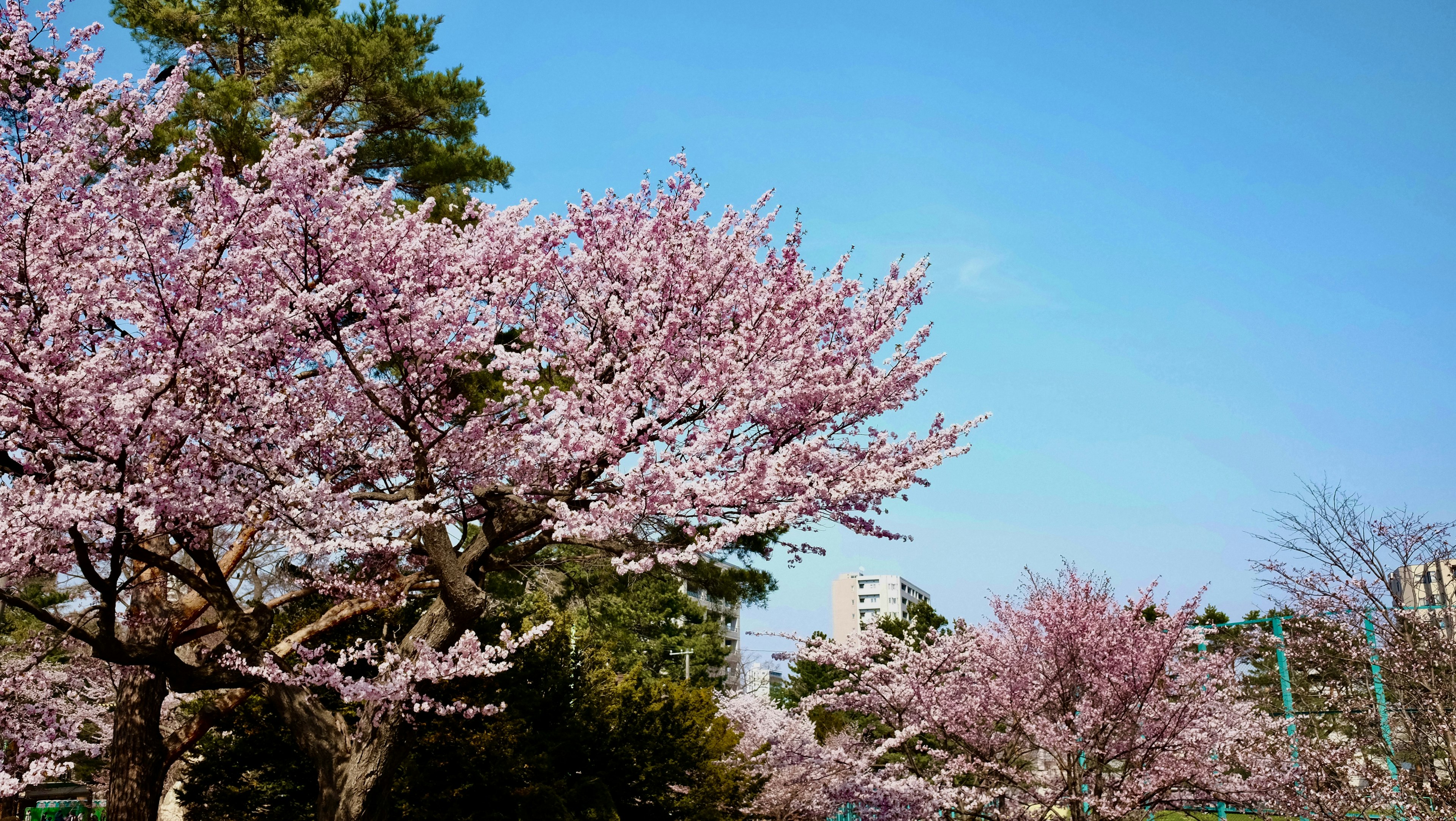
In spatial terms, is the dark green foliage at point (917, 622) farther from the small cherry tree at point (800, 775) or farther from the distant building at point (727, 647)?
the small cherry tree at point (800, 775)

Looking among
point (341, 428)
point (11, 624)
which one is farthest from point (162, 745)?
point (11, 624)

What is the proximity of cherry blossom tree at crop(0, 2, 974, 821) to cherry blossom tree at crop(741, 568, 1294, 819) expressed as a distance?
5033 mm

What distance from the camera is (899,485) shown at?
8117 millimetres

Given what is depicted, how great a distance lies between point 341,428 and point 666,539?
2988 mm

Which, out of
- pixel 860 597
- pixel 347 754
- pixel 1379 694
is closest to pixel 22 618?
pixel 347 754

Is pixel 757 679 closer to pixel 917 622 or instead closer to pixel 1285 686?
pixel 917 622

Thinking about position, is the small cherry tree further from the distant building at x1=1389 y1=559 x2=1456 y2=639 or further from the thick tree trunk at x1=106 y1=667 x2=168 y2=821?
the thick tree trunk at x1=106 y1=667 x2=168 y2=821

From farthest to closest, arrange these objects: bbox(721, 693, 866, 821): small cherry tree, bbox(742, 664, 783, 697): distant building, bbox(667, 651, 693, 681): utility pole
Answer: bbox(742, 664, 783, 697): distant building
bbox(667, 651, 693, 681): utility pole
bbox(721, 693, 866, 821): small cherry tree

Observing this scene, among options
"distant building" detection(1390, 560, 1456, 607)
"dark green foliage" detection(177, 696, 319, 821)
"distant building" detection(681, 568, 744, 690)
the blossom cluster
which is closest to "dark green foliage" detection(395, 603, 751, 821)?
"dark green foliage" detection(177, 696, 319, 821)

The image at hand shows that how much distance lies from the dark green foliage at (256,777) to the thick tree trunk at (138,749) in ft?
3.38

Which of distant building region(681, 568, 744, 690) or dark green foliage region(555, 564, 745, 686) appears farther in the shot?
distant building region(681, 568, 744, 690)

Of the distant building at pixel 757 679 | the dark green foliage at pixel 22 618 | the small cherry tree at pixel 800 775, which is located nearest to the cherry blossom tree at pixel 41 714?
the dark green foliage at pixel 22 618

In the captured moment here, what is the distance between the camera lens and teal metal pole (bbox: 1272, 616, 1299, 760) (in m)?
9.75

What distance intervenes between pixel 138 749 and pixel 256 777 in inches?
61.8
